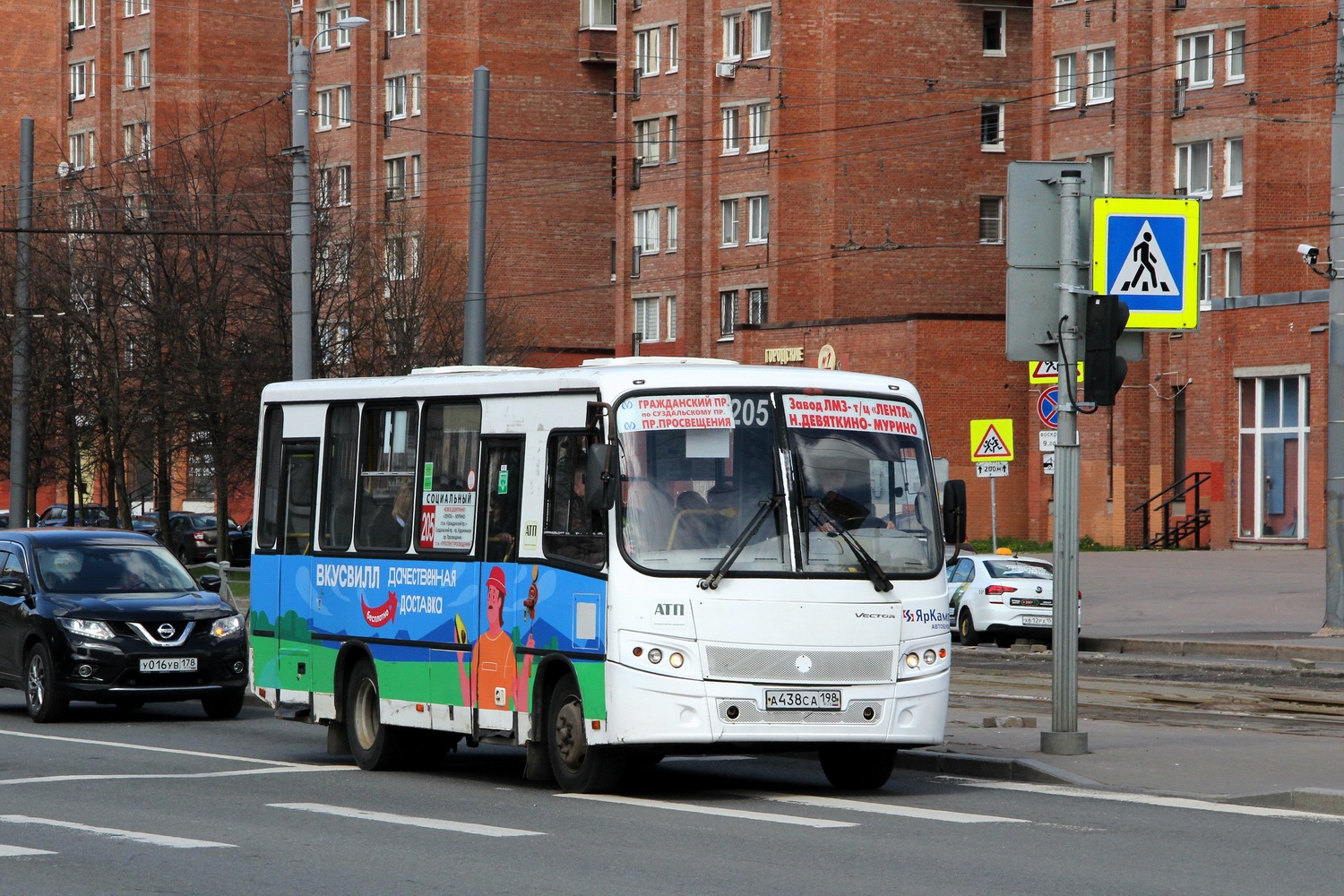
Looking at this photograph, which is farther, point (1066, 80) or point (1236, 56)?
point (1066, 80)

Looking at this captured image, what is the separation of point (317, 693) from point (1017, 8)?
55313mm

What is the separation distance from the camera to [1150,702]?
20047mm

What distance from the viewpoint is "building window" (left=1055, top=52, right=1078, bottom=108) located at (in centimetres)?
5994

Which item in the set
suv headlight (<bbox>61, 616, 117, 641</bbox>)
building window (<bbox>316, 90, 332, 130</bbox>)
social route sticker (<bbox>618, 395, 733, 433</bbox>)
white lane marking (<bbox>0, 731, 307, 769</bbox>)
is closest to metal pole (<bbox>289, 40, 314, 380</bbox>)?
suv headlight (<bbox>61, 616, 117, 641</bbox>)

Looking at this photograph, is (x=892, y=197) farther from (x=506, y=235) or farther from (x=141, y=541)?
(x=141, y=541)

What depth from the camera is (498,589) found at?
13.5m

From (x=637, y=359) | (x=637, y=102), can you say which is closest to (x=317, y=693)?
(x=637, y=359)

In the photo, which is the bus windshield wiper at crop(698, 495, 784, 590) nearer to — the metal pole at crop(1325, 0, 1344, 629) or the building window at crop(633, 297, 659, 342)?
the metal pole at crop(1325, 0, 1344, 629)

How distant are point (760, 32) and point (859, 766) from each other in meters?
55.6

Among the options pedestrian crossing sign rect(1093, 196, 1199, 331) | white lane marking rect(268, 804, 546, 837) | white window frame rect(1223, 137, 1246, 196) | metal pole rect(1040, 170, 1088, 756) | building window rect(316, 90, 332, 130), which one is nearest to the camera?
white lane marking rect(268, 804, 546, 837)

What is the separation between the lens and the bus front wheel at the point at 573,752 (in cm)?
1265

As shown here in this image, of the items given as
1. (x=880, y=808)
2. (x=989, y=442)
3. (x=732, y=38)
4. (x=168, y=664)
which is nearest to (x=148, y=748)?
(x=168, y=664)

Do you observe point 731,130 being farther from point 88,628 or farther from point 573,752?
point 573,752

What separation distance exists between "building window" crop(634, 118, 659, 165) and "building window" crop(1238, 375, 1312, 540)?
24.6 meters
